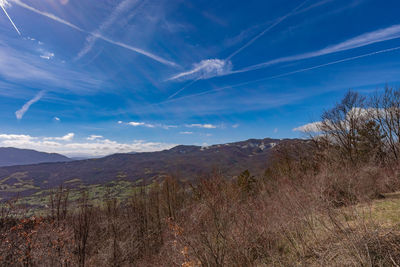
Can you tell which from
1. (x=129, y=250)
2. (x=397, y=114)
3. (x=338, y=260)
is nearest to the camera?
(x=338, y=260)

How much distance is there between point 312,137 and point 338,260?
92.8 feet

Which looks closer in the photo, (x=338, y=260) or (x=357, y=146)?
(x=338, y=260)

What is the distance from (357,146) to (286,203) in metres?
25.4

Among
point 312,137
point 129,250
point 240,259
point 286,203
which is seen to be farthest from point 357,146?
point 129,250

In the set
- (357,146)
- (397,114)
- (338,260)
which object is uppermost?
(397,114)

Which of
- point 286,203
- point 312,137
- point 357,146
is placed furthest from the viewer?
point 312,137

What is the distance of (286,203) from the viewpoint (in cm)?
809

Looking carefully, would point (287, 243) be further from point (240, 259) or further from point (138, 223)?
point (138, 223)

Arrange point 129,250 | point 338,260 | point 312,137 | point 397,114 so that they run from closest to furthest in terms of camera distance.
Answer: point 338,260, point 129,250, point 397,114, point 312,137

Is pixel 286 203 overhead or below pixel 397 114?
below

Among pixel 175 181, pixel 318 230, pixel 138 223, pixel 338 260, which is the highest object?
pixel 338 260

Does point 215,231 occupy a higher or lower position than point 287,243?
higher

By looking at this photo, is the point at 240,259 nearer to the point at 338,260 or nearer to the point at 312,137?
the point at 338,260

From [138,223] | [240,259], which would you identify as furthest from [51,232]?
[138,223]
